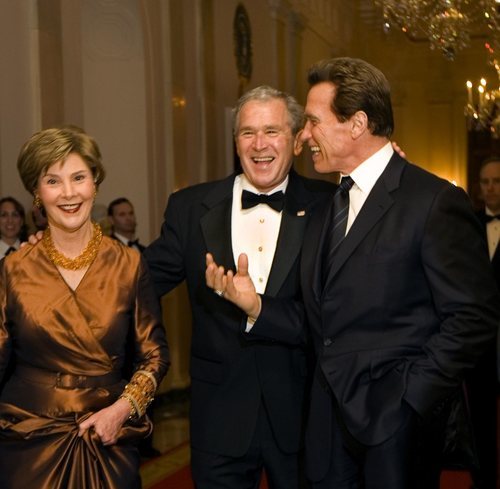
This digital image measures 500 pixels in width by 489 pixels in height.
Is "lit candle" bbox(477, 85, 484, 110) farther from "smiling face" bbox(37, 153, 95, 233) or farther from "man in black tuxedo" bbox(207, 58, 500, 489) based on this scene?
"smiling face" bbox(37, 153, 95, 233)

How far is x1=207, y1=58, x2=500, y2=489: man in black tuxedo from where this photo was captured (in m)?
3.20

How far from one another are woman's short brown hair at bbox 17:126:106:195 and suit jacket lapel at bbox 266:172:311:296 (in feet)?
2.62

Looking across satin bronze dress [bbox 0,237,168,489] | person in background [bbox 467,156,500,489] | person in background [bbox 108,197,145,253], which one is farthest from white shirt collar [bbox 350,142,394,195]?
person in background [bbox 108,197,145,253]

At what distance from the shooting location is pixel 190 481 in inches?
258

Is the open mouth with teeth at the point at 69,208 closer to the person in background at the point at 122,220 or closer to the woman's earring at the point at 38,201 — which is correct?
the woman's earring at the point at 38,201

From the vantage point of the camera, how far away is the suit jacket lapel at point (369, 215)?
131 inches

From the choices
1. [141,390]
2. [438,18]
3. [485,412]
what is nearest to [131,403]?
[141,390]

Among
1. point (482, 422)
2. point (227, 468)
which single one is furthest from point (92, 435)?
point (482, 422)

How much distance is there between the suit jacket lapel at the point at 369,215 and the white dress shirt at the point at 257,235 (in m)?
0.59

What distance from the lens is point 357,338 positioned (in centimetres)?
330

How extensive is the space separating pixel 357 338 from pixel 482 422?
281cm

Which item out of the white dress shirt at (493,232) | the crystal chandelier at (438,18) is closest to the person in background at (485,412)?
the white dress shirt at (493,232)

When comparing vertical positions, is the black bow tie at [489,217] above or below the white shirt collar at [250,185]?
below

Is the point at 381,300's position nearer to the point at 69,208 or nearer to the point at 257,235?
the point at 257,235
